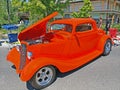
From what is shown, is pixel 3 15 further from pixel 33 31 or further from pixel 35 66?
pixel 35 66

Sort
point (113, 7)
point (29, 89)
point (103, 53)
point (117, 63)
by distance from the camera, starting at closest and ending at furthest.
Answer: point (29, 89)
point (117, 63)
point (103, 53)
point (113, 7)

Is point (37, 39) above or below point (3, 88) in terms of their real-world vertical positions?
above

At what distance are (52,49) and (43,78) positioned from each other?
82 cm

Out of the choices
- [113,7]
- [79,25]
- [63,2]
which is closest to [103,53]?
[79,25]

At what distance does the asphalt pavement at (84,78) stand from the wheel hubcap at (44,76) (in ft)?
0.59

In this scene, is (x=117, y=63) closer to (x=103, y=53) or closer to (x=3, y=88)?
(x=103, y=53)

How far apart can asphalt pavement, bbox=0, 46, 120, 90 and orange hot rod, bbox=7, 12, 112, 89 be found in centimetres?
26

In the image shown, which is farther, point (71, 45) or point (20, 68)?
point (71, 45)

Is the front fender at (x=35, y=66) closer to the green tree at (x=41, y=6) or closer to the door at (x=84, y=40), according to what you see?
the door at (x=84, y=40)

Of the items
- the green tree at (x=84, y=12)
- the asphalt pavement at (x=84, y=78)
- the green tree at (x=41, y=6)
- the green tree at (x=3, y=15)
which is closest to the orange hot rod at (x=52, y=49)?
the asphalt pavement at (x=84, y=78)

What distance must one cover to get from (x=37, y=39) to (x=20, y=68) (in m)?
1.02

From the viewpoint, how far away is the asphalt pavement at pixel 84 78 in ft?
14.1

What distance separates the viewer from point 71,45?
5.05 m

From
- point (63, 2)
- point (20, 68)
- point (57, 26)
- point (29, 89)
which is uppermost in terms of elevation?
point (63, 2)
